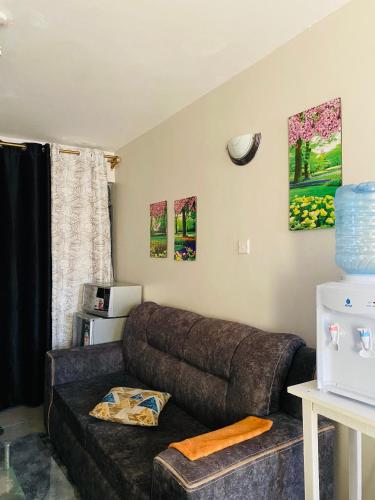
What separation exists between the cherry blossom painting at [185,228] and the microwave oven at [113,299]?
637 mm

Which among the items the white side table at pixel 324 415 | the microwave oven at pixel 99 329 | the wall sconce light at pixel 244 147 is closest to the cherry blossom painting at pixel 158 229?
the microwave oven at pixel 99 329

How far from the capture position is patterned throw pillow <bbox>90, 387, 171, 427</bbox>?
1970mm

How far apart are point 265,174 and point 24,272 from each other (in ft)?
8.15

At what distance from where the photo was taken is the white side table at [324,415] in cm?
111

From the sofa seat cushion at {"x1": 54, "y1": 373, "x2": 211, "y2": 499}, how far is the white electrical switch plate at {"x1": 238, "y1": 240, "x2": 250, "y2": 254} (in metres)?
1.02

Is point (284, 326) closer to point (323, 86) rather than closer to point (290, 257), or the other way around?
point (290, 257)

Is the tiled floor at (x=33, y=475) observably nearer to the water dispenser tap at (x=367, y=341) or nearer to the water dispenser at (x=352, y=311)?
the water dispenser at (x=352, y=311)

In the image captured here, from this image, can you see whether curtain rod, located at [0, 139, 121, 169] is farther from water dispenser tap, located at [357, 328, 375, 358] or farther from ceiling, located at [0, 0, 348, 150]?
water dispenser tap, located at [357, 328, 375, 358]

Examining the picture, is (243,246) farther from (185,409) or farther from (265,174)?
(185,409)

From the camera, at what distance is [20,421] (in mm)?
3021

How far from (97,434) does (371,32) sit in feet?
7.66

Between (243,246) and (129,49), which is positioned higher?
(129,49)

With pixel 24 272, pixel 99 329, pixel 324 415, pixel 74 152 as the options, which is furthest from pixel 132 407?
pixel 74 152

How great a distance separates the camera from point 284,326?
1.97 m
